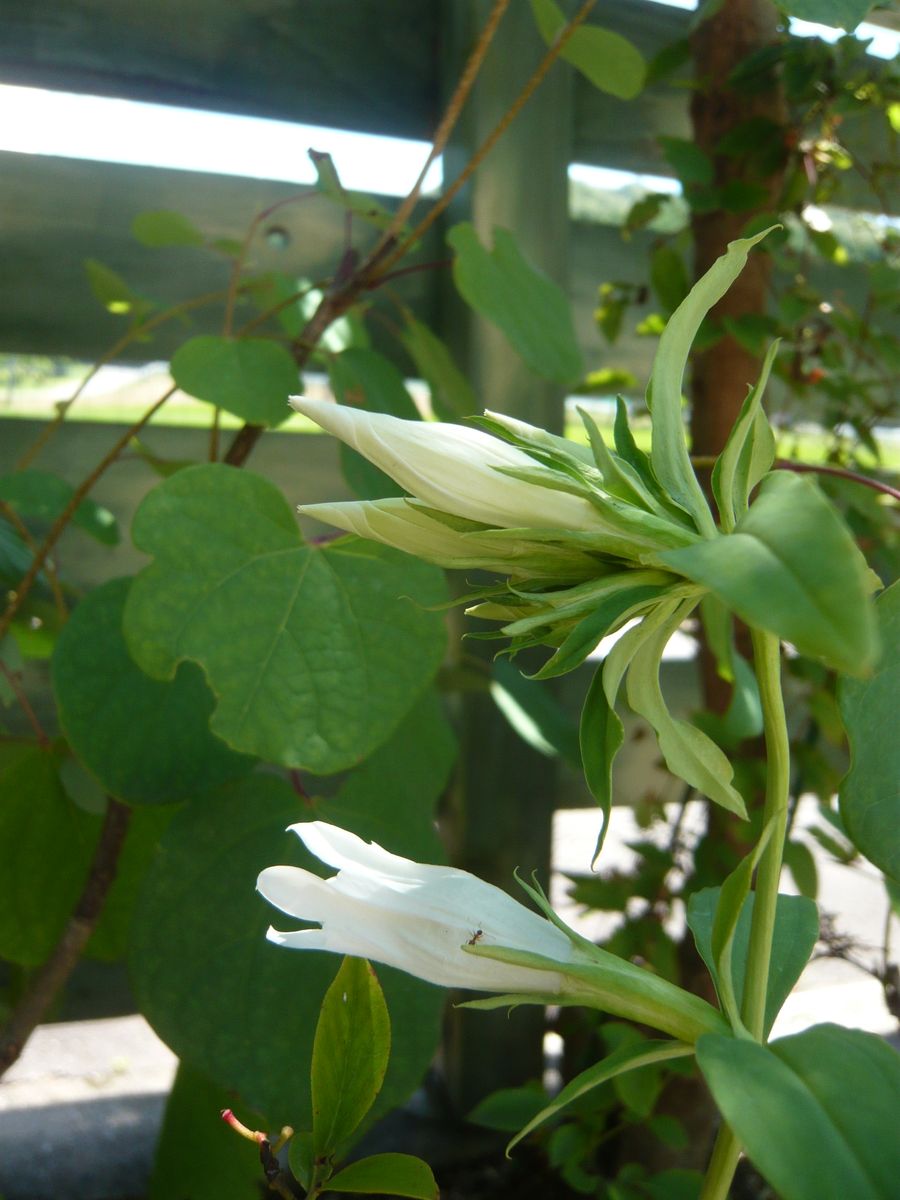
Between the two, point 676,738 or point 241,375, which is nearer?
point 676,738

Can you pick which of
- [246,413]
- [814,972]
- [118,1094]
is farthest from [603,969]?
[814,972]

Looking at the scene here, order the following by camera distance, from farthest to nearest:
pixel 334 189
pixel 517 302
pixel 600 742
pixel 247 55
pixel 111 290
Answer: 1. pixel 247 55
2. pixel 111 290
3. pixel 517 302
4. pixel 334 189
5. pixel 600 742

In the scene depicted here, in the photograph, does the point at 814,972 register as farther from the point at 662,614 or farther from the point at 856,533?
the point at 662,614

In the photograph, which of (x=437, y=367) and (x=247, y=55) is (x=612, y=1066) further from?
(x=247, y=55)

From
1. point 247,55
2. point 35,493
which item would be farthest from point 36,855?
point 247,55

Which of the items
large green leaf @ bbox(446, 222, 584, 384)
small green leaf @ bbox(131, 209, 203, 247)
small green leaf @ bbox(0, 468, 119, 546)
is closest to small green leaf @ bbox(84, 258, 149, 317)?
small green leaf @ bbox(131, 209, 203, 247)

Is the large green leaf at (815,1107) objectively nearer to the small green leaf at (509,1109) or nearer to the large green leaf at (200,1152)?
the large green leaf at (200,1152)

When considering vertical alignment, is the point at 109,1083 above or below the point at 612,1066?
below
